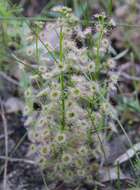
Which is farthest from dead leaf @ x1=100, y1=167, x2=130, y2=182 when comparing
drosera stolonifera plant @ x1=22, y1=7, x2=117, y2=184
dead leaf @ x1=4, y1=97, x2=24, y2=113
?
dead leaf @ x1=4, y1=97, x2=24, y2=113

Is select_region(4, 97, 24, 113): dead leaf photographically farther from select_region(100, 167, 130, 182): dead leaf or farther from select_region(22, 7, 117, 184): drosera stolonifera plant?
select_region(100, 167, 130, 182): dead leaf

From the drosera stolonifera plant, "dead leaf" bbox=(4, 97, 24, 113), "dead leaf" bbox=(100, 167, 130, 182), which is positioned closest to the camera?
the drosera stolonifera plant

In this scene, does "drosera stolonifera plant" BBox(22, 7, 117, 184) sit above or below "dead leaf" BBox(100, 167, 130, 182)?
above

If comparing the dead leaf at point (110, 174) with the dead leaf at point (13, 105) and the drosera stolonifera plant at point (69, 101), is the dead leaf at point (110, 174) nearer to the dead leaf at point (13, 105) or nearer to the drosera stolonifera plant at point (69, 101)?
the drosera stolonifera plant at point (69, 101)

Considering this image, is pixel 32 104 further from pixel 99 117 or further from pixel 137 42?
pixel 137 42

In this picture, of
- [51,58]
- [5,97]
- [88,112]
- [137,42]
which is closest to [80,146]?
[88,112]

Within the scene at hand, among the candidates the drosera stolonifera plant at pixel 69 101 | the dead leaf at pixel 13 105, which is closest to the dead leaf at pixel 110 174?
the drosera stolonifera plant at pixel 69 101
